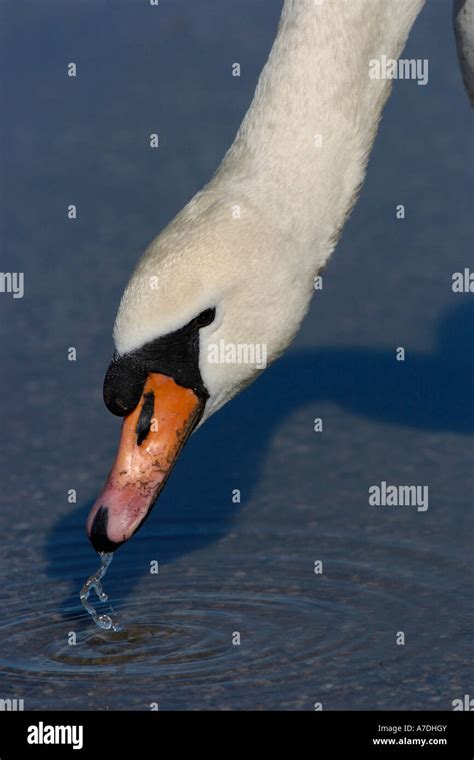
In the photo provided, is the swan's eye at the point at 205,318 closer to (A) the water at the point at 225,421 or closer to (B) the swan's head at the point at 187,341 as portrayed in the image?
(B) the swan's head at the point at 187,341

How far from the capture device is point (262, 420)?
26.3 feet

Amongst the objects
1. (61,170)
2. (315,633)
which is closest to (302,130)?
(315,633)

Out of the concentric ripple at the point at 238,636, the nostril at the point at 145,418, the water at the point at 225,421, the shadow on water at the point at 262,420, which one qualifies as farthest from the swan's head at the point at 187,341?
the shadow on water at the point at 262,420

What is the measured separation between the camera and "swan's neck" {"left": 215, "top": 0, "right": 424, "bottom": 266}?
5.54 metres

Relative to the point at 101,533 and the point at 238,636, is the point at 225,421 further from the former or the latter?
the point at 101,533

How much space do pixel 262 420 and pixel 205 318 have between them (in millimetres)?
2636

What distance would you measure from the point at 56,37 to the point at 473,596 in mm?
6310

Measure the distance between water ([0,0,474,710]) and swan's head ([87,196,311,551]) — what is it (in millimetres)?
746

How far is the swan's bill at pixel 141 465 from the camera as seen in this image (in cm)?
556

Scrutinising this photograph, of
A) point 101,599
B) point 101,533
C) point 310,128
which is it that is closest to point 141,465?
point 101,533

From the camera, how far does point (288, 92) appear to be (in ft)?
18.2

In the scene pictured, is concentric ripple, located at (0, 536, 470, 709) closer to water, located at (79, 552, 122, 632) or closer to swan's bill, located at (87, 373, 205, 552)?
water, located at (79, 552, 122, 632)

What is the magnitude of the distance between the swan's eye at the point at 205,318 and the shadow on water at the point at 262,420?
4.90ft

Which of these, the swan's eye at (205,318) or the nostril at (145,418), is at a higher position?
the swan's eye at (205,318)
